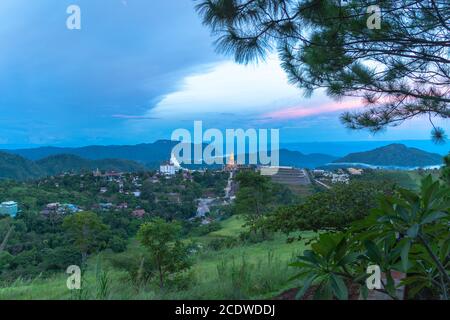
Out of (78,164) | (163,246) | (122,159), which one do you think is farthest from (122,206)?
(163,246)

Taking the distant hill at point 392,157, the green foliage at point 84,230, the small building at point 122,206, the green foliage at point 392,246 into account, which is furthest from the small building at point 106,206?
the green foliage at point 392,246

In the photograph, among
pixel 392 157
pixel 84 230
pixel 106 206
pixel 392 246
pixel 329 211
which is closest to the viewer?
pixel 392 246

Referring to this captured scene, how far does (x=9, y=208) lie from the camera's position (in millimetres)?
4191

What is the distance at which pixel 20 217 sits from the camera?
13.6 ft

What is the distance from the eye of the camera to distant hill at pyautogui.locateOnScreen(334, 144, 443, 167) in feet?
16.9

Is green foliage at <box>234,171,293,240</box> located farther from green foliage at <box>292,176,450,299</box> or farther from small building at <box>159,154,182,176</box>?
green foliage at <box>292,176,450,299</box>

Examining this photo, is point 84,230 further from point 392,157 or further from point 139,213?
point 392,157

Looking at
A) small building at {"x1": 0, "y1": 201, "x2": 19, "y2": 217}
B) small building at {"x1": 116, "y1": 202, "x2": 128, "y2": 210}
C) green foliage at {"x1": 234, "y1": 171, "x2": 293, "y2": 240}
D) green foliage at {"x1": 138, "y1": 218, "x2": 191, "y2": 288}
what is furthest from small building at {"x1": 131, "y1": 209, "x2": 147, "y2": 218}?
green foliage at {"x1": 234, "y1": 171, "x2": 293, "y2": 240}

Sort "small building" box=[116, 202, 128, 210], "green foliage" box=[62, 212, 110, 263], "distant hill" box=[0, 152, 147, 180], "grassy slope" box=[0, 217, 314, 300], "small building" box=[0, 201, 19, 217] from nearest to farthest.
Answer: "grassy slope" box=[0, 217, 314, 300], "green foliage" box=[62, 212, 110, 263], "small building" box=[0, 201, 19, 217], "small building" box=[116, 202, 128, 210], "distant hill" box=[0, 152, 147, 180]

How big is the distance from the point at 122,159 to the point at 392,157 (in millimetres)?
3457

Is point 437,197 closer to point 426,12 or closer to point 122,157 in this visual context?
point 426,12

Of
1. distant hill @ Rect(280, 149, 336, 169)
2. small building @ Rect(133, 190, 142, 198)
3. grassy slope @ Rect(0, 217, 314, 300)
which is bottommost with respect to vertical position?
grassy slope @ Rect(0, 217, 314, 300)

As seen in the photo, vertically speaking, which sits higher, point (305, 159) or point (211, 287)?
point (305, 159)
